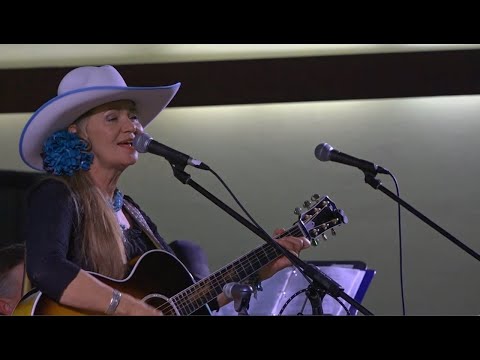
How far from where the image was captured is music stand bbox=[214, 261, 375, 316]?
8.45 feet

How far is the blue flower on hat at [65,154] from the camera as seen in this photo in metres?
2.50

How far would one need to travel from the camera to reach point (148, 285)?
7.92 feet

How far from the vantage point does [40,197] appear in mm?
2412

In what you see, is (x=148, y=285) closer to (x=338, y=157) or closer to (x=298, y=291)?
(x=298, y=291)

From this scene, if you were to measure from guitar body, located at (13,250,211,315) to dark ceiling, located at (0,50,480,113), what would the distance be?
214 cm

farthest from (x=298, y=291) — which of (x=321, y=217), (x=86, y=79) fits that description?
(x=86, y=79)

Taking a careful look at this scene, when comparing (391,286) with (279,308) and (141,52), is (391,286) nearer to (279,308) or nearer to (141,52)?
(141,52)

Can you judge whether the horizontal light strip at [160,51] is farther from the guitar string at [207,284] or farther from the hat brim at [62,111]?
the guitar string at [207,284]

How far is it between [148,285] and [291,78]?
7.55 ft

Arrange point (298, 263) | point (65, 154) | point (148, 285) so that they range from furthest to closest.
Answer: point (65, 154), point (148, 285), point (298, 263)

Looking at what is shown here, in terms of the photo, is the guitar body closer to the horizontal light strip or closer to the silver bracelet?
the silver bracelet
